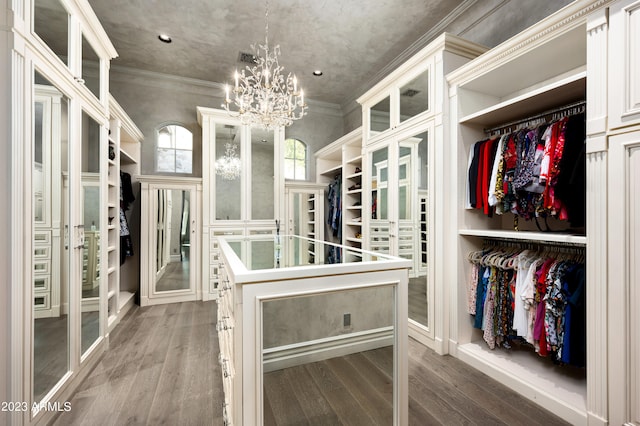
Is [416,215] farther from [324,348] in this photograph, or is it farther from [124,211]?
[124,211]

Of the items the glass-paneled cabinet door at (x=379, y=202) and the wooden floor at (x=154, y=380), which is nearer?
→ the wooden floor at (x=154, y=380)

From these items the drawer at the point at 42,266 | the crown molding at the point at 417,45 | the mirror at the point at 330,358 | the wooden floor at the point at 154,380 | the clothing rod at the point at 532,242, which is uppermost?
the crown molding at the point at 417,45

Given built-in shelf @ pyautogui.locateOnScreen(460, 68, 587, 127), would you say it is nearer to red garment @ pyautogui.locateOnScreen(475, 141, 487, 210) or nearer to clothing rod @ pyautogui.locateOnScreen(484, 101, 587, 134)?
clothing rod @ pyautogui.locateOnScreen(484, 101, 587, 134)

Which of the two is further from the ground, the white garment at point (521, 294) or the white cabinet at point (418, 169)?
the white cabinet at point (418, 169)

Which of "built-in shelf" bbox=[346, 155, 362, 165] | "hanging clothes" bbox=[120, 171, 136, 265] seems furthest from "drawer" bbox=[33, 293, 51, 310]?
"built-in shelf" bbox=[346, 155, 362, 165]

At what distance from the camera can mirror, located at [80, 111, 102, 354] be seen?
6.87 feet

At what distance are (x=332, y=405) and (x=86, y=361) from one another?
1883mm

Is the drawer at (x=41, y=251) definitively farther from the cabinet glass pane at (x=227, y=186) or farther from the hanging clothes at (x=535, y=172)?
the hanging clothes at (x=535, y=172)

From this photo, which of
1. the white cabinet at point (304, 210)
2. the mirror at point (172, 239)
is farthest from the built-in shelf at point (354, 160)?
the mirror at point (172, 239)

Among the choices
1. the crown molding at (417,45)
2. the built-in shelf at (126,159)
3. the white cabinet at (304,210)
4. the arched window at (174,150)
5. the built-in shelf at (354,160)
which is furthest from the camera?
the white cabinet at (304,210)

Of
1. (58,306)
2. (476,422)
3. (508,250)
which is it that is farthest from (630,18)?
(58,306)

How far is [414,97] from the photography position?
2779mm

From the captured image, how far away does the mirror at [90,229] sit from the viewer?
82.4 inches

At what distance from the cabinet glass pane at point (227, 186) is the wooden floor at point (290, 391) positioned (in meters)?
1.77
